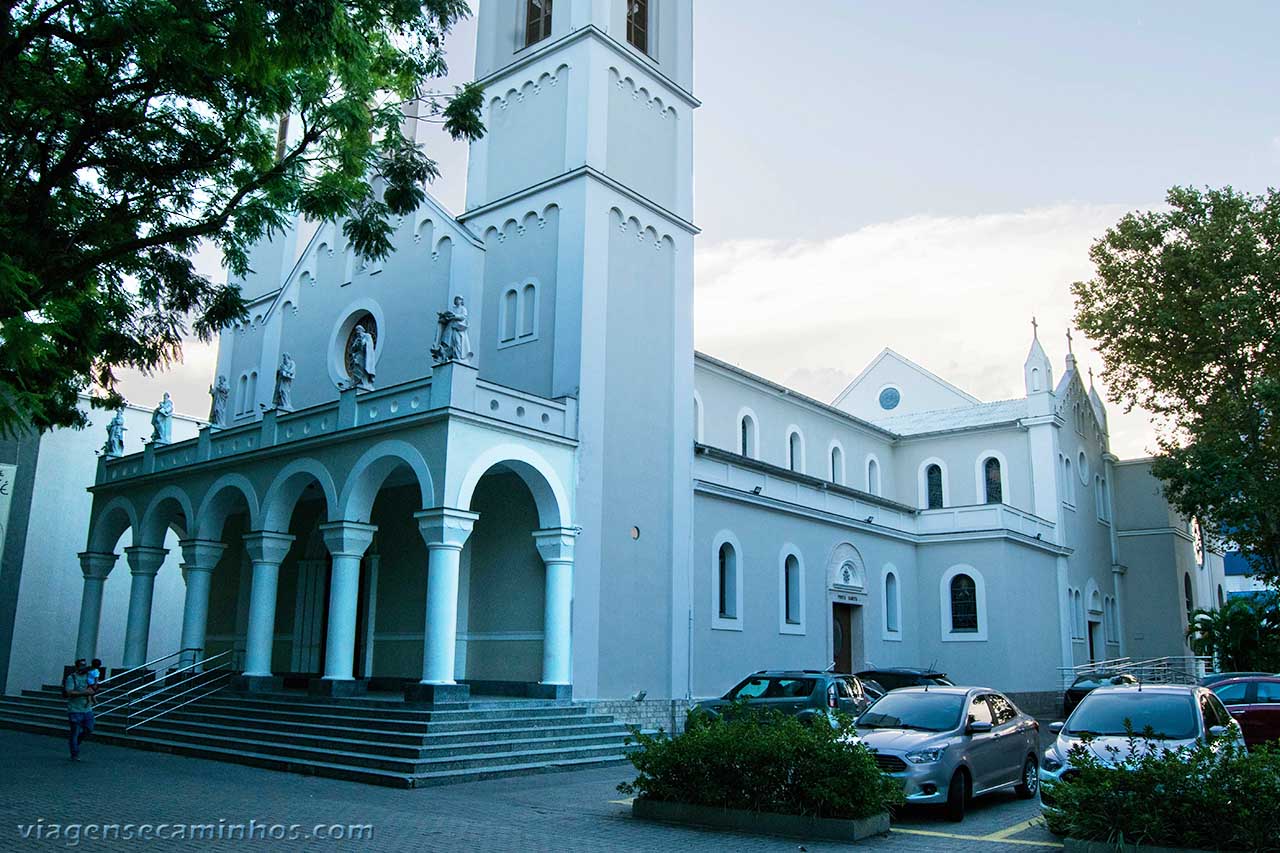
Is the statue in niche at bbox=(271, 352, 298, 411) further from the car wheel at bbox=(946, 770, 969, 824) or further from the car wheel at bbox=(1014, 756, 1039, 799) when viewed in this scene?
the car wheel at bbox=(1014, 756, 1039, 799)

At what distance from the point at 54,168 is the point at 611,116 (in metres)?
13.9

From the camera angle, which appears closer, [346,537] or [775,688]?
[775,688]

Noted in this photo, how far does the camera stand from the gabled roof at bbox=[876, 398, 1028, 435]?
37156mm

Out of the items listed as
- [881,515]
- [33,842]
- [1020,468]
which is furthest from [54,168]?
[1020,468]

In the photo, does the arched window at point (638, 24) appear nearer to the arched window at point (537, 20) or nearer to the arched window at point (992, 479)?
the arched window at point (537, 20)

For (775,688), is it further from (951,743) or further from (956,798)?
(956,798)

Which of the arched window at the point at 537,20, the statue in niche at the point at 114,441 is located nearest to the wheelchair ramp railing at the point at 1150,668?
the arched window at the point at 537,20

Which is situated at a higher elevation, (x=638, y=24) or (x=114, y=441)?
(x=638, y=24)

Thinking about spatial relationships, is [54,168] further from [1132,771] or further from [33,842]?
[1132,771]

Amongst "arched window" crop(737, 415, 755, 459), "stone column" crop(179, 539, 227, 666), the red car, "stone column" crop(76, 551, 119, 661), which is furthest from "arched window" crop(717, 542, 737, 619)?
"stone column" crop(76, 551, 119, 661)

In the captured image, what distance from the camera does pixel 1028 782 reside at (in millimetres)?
13992

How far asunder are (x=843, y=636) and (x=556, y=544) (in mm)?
12094

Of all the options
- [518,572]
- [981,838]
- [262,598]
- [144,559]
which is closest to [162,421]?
[144,559]

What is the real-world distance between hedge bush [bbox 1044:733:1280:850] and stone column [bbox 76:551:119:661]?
76.4ft
